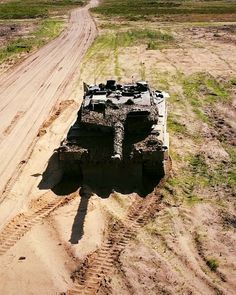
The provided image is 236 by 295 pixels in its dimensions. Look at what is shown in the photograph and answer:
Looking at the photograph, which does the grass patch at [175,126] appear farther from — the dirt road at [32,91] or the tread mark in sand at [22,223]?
the tread mark in sand at [22,223]

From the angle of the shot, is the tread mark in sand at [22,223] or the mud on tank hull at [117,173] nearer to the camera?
the tread mark in sand at [22,223]

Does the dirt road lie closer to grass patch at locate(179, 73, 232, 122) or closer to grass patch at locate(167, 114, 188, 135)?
grass patch at locate(167, 114, 188, 135)

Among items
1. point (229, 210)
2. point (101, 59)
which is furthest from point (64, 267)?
point (101, 59)

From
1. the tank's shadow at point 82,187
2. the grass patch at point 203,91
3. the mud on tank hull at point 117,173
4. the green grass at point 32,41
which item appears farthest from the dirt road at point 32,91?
the grass patch at point 203,91

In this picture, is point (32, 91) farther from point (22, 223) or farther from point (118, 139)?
point (22, 223)

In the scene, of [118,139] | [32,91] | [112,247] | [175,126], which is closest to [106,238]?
[112,247]

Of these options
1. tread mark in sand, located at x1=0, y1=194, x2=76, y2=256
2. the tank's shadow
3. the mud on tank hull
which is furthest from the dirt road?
the mud on tank hull

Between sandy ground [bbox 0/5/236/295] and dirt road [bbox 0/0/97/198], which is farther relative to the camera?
dirt road [bbox 0/0/97/198]
